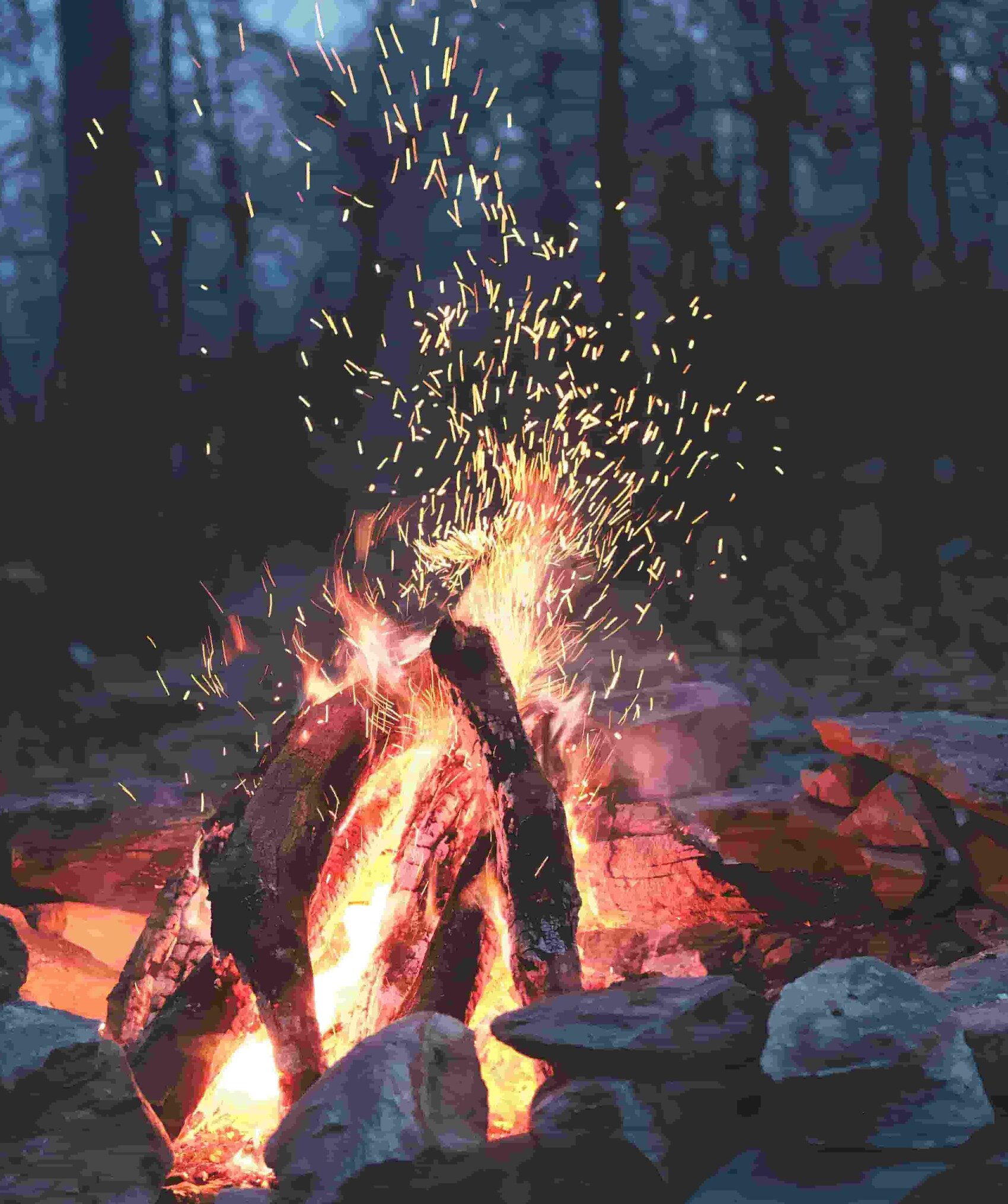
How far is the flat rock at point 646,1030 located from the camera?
2.46 m

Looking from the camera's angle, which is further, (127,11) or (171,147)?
(171,147)

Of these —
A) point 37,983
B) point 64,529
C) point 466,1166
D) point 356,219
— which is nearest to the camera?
point 466,1166

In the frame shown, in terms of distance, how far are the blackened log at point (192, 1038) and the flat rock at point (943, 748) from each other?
293 centimetres

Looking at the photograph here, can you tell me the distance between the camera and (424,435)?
464 inches

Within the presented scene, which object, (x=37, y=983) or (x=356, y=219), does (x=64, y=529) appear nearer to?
(x=356, y=219)

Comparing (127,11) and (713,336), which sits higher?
(127,11)

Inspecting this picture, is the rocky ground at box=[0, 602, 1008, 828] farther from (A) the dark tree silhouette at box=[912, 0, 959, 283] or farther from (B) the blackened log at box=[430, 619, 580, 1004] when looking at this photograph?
(A) the dark tree silhouette at box=[912, 0, 959, 283]

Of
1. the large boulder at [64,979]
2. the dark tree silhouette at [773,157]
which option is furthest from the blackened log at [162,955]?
the dark tree silhouette at [773,157]

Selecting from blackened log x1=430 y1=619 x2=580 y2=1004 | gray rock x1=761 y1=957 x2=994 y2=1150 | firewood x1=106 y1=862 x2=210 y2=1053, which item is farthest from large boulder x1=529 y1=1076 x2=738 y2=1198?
firewood x1=106 y1=862 x2=210 y2=1053

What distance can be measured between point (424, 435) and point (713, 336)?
12.7ft

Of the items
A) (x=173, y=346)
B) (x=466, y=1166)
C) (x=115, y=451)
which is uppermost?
(x=173, y=346)

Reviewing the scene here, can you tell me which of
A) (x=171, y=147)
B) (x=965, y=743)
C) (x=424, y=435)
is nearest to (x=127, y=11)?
(x=171, y=147)

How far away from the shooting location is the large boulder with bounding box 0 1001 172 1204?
2.46 meters

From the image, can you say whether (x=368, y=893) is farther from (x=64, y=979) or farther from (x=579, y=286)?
(x=579, y=286)
